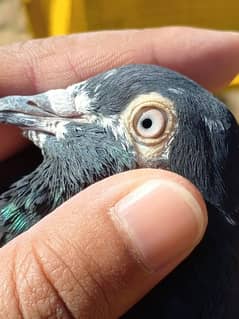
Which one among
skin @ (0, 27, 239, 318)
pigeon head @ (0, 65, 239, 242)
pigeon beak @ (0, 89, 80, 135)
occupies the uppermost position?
pigeon beak @ (0, 89, 80, 135)

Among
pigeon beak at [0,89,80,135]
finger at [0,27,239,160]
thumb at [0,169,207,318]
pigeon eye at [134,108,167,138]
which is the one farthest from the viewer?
finger at [0,27,239,160]

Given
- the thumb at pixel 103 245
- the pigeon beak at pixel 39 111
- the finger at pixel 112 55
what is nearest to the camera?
the thumb at pixel 103 245

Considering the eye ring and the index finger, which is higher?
the index finger

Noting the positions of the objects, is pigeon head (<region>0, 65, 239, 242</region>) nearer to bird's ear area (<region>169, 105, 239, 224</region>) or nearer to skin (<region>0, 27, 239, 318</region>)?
bird's ear area (<region>169, 105, 239, 224</region>)

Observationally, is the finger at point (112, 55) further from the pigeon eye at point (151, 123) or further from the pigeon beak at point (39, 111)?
the pigeon eye at point (151, 123)

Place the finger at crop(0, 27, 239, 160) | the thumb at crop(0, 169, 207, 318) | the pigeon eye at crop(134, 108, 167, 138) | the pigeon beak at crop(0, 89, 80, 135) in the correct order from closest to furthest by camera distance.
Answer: the thumb at crop(0, 169, 207, 318), the pigeon eye at crop(134, 108, 167, 138), the pigeon beak at crop(0, 89, 80, 135), the finger at crop(0, 27, 239, 160)

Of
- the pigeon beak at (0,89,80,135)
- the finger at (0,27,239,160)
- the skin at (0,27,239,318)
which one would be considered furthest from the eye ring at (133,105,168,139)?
the finger at (0,27,239,160)

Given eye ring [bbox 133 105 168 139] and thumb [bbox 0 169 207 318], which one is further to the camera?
eye ring [bbox 133 105 168 139]

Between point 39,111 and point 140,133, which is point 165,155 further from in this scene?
point 39,111

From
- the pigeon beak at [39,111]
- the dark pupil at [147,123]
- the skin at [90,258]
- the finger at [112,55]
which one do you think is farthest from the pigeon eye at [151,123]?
the finger at [112,55]

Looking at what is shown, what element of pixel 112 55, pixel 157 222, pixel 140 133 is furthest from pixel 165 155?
pixel 112 55
